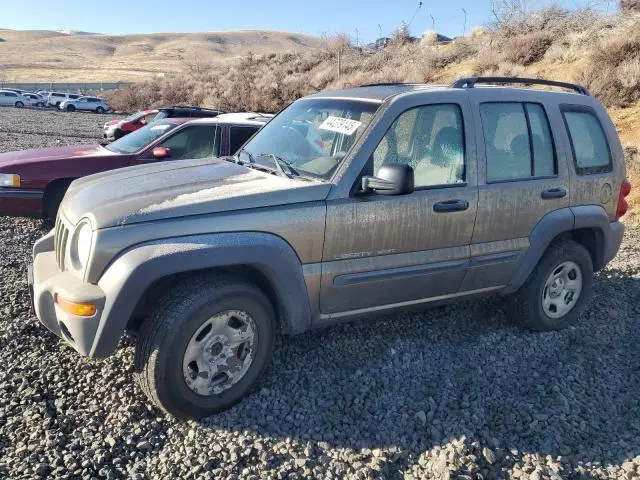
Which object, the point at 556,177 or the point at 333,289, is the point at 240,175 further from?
the point at 556,177

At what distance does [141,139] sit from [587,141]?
5.38 metres

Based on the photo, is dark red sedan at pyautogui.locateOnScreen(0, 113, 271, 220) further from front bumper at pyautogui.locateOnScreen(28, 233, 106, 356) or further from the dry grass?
the dry grass

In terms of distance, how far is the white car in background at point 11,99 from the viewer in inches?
1491

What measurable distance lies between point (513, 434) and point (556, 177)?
2017 millimetres

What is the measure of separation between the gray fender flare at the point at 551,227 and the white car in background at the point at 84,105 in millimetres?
39350

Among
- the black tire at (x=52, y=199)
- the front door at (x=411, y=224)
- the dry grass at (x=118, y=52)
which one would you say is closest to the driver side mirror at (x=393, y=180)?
the front door at (x=411, y=224)

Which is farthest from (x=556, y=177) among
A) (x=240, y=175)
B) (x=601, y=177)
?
(x=240, y=175)

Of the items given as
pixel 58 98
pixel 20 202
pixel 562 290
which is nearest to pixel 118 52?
pixel 58 98

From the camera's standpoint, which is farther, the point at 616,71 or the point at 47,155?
the point at 616,71

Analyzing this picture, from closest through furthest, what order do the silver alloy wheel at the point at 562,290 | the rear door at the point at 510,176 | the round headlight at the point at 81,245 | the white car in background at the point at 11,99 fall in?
the round headlight at the point at 81,245 < the rear door at the point at 510,176 < the silver alloy wheel at the point at 562,290 < the white car in background at the point at 11,99

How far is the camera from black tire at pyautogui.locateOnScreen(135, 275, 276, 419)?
300cm

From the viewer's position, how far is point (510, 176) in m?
4.06

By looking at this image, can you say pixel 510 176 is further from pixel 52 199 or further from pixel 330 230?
pixel 52 199

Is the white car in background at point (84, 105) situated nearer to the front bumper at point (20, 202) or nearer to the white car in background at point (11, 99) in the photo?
the white car in background at point (11, 99)
